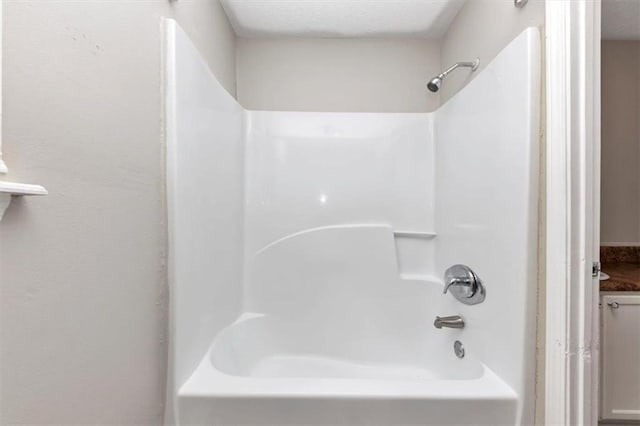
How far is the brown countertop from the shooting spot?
132cm

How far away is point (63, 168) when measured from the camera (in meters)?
0.59

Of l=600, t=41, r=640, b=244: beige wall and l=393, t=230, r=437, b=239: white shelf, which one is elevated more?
l=600, t=41, r=640, b=244: beige wall

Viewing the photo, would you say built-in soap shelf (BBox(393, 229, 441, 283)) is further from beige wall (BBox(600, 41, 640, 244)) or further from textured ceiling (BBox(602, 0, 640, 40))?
textured ceiling (BBox(602, 0, 640, 40))

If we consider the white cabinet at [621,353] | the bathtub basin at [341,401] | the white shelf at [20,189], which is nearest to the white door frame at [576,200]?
the bathtub basin at [341,401]

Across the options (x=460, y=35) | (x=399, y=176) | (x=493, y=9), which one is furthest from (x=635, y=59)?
(x=399, y=176)

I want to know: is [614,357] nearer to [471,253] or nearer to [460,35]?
[471,253]

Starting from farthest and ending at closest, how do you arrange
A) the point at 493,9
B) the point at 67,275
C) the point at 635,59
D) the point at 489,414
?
1. the point at 635,59
2. the point at 493,9
3. the point at 489,414
4. the point at 67,275

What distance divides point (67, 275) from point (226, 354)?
84 cm

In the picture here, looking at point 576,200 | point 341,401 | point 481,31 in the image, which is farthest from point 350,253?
point 481,31

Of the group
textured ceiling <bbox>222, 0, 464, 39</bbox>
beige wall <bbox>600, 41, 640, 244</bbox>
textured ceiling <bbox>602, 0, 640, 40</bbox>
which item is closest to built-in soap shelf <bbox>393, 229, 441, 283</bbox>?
beige wall <bbox>600, 41, 640, 244</bbox>

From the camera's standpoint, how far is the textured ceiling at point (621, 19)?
60.4 inches

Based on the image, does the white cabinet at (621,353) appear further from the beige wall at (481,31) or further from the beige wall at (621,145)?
the beige wall at (481,31)

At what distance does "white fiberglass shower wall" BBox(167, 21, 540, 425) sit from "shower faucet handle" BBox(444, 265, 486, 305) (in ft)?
0.13

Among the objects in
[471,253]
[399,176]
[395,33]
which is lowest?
[471,253]
